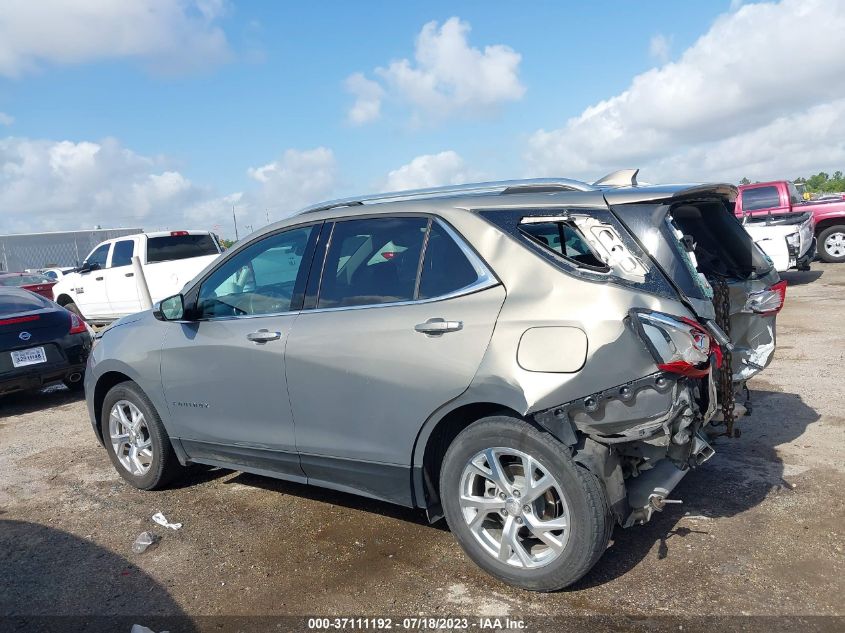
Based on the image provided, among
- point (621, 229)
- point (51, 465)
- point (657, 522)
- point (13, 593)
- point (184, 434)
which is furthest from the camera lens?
point (51, 465)

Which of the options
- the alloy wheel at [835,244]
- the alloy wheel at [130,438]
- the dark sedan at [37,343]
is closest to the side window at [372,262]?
the alloy wheel at [130,438]

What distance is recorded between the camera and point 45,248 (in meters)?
34.7

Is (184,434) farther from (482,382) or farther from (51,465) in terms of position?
(482,382)

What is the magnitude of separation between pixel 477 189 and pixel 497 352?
108 centimetres

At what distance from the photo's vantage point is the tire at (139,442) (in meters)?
4.83

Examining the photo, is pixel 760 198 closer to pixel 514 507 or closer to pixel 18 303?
pixel 18 303

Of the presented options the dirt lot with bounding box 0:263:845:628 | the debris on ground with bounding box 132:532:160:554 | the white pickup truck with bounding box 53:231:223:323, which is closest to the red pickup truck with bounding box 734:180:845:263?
the white pickup truck with bounding box 53:231:223:323

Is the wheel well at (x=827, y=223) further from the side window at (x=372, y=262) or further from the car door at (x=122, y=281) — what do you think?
the side window at (x=372, y=262)

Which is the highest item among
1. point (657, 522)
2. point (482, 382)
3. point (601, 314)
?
point (601, 314)

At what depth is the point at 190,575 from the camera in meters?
3.73

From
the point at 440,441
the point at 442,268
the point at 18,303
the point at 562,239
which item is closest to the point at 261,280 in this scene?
the point at 442,268

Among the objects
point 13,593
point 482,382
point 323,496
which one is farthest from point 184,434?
point 482,382

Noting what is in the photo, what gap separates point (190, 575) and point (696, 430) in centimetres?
269

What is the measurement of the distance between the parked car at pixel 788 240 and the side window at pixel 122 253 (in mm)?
11348
